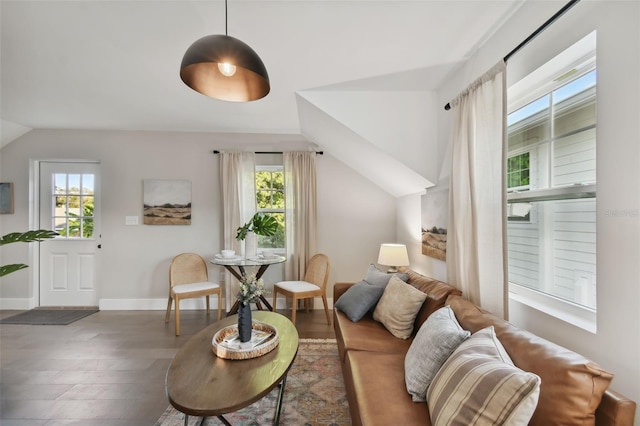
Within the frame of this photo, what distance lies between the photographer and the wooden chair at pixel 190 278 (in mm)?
3082

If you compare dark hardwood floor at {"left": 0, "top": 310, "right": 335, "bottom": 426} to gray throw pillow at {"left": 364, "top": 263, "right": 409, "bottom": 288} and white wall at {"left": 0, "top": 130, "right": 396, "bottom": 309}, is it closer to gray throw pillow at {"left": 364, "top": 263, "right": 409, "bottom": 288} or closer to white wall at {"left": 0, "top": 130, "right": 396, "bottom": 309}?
white wall at {"left": 0, "top": 130, "right": 396, "bottom": 309}

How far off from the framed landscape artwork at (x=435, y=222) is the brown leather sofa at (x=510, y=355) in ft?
1.59

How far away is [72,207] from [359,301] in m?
4.20

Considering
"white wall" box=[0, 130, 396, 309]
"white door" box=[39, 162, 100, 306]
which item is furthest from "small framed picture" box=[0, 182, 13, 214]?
"white door" box=[39, 162, 100, 306]

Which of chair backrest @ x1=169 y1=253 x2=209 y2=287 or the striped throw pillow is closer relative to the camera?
the striped throw pillow

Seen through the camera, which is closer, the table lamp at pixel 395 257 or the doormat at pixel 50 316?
the table lamp at pixel 395 257

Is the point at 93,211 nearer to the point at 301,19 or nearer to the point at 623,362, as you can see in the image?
the point at 301,19

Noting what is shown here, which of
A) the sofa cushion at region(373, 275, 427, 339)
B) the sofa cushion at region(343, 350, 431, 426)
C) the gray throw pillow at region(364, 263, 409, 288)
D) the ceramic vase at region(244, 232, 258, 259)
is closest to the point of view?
the sofa cushion at region(343, 350, 431, 426)

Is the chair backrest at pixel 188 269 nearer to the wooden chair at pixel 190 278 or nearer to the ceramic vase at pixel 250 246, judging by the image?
the wooden chair at pixel 190 278

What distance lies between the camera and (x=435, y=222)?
2.45m

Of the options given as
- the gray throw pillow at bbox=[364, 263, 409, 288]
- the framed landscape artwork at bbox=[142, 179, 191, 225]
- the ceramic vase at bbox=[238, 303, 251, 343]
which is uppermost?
the framed landscape artwork at bbox=[142, 179, 191, 225]

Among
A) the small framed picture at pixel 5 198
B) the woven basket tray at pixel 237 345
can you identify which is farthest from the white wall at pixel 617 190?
the small framed picture at pixel 5 198

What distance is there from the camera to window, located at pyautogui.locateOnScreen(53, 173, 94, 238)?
372 centimetres

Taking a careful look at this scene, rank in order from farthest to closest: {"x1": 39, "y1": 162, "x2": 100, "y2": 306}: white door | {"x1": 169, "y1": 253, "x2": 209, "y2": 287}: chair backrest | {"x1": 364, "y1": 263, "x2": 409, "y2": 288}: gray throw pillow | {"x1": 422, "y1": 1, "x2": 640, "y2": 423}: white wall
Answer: {"x1": 39, "y1": 162, "x2": 100, "y2": 306}: white door, {"x1": 169, "y1": 253, "x2": 209, "y2": 287}: chair backrest, {"x1": 364, "y1": 263, "x2": 409, "y2": 288}: gray throw pillow, {"x1": 422, "y1": 1, "x2": 640, "y2": 423}: white wall
